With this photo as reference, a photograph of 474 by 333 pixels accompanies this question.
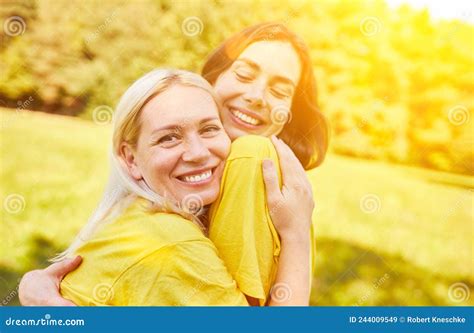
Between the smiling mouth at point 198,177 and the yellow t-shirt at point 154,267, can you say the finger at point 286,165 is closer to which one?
the smiling mouth at point 198,177

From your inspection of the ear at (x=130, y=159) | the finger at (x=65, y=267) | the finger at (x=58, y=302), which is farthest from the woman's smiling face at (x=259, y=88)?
the finger at (x=58, y=302)

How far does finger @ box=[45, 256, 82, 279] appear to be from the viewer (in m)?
2.85

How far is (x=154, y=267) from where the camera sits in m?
2.62

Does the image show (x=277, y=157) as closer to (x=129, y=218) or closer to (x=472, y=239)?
(x=129, y=218)

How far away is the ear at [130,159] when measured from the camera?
2975 mm

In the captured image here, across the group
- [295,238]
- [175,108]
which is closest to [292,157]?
[295,238]

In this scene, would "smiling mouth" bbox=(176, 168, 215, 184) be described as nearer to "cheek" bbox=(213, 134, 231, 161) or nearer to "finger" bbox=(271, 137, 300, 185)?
"cheek" bbox=(213, 134, 231, 161)

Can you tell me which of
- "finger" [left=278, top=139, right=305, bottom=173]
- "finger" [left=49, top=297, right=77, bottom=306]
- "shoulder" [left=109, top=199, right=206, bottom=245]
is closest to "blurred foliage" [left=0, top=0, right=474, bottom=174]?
"finger" [left=278, top=139, right=305, bottom=173]

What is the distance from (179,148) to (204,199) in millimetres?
257

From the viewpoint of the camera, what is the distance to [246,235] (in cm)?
274

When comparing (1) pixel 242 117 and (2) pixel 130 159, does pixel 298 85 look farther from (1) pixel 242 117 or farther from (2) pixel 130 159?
(2) pixel 130 159

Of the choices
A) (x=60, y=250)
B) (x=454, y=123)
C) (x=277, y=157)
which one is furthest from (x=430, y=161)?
(x=60, y=250)

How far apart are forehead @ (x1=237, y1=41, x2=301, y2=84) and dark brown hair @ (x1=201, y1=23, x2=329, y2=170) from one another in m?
0.03

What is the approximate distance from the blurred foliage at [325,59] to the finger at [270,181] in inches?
29.6
